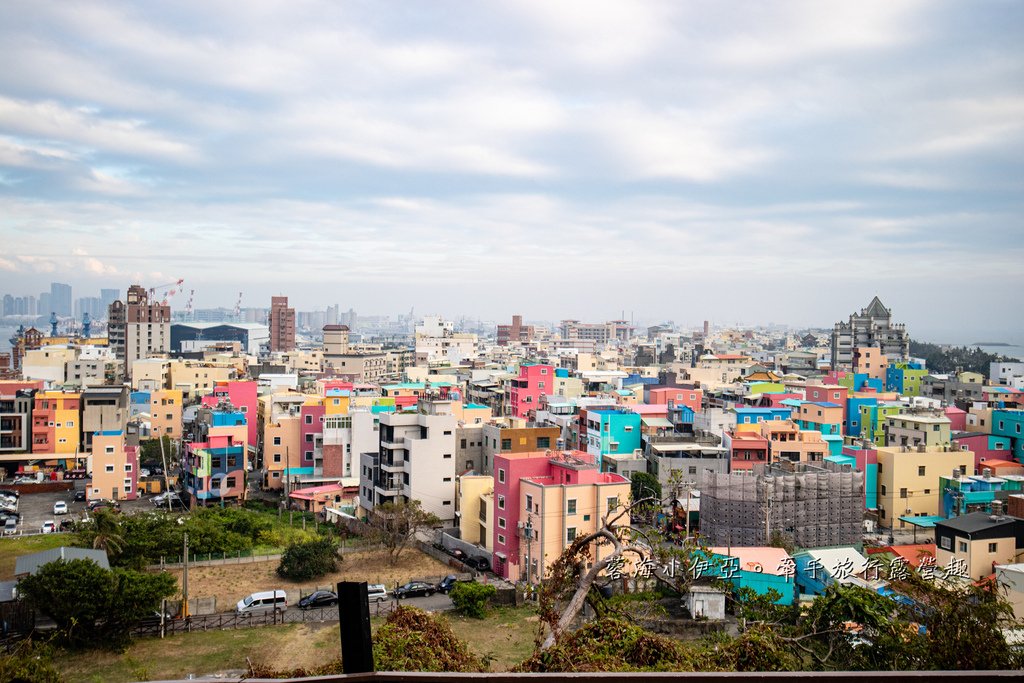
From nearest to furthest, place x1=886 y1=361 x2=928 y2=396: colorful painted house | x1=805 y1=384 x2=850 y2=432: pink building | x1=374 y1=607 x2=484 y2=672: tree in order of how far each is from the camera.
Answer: x1=374 y1=607 x2=484 y2=672: tree, x1=805 y1=384 x2=850 y2=432: pink building, x1=886 y1=361 x2=928 y2=396: colorful painted house

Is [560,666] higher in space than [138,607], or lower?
higher

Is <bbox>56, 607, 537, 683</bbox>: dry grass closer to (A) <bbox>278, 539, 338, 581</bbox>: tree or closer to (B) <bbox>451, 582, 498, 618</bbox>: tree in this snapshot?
(B) <bbox>451, 582, 498, 618</bbox>: tree

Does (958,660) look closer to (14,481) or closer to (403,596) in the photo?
(403,596)

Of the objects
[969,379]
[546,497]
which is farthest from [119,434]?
[969,379]

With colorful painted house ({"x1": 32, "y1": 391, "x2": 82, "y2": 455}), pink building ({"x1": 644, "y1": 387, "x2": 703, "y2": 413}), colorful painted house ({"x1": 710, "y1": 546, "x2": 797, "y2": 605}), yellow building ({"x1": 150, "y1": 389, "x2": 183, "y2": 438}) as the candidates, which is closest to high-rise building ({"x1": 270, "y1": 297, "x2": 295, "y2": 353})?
yellow building ({"x1": 150, "y1": 389, "x2": 183, "y2": 438})

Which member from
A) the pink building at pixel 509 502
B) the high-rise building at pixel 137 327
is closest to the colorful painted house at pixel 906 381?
the pink building at pixel 509 502

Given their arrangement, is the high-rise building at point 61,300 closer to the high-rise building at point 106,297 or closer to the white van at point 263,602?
the high-rise building at point 106,297

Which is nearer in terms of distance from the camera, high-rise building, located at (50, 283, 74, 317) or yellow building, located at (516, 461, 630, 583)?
yellow building, located at (516, 461, 630, 583)
